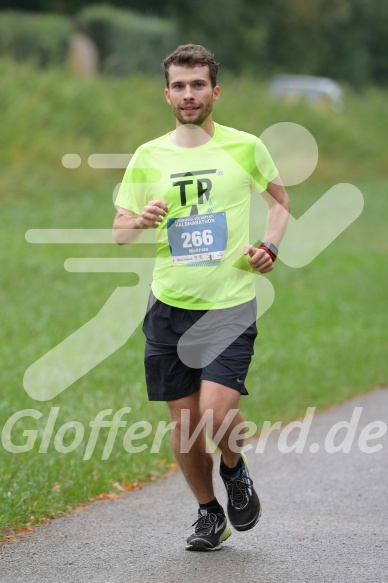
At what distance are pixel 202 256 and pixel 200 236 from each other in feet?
0.33

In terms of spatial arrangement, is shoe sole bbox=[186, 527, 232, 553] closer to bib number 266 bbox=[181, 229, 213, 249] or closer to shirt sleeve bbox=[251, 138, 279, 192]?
bib number 266 bbox=[181, 229, 213, 249]

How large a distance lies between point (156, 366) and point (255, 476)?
2.47m

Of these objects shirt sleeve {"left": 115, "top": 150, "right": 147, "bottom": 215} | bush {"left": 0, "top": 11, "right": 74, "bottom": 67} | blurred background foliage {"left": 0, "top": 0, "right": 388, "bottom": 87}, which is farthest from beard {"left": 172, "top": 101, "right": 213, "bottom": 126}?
bush {"left": 0, "top": 11, "right": 74, "bottom": 67}

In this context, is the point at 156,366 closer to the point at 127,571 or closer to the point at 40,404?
the point at 127,571

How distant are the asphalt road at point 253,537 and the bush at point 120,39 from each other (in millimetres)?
30145

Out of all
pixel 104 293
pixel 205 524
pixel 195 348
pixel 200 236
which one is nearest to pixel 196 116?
pixel 200 236

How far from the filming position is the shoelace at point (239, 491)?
6086 mm

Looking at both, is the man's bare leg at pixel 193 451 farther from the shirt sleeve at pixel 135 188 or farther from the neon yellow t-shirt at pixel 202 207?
the shirt sleeve at pixel 135 188

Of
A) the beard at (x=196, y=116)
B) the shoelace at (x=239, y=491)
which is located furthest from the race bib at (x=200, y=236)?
the shoelace at (x=239, y=491)

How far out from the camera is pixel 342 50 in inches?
2301

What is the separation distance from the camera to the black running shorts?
19.5 feet

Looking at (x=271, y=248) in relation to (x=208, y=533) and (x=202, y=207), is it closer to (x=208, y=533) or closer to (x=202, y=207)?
(x=202, y=207)

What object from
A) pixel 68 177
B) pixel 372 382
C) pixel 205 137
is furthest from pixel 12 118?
pixel 205 137

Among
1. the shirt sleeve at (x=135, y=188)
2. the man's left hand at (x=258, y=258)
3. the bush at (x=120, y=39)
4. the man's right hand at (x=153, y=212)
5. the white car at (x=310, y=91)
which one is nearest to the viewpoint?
the man's right hand at (x=153, y=212)
